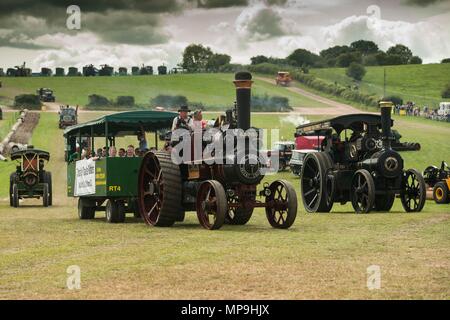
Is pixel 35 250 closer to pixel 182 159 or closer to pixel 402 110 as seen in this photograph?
pixel 182 159

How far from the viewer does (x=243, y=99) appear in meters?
16.7

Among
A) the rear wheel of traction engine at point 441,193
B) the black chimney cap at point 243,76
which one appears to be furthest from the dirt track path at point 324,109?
the black chimney cap at point 243,76

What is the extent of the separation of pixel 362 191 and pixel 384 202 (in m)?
1.17

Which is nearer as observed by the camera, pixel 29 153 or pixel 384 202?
pixel 384 202

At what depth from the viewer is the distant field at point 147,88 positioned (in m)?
96.2

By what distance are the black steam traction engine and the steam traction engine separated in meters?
4.86

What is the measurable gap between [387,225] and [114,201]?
6.38 m

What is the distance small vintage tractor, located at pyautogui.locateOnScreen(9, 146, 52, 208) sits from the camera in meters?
29.5

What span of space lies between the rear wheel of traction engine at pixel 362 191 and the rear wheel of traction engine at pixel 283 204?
490cm

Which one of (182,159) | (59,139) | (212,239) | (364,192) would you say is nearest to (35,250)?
(212,239)

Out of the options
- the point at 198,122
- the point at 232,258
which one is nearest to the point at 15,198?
the point at 198,122

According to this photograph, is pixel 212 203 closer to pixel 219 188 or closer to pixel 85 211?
pixel 219 188

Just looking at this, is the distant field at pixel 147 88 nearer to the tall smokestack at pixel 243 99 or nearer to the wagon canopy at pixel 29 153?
Answer: the wagon canopy at pixel 29 153

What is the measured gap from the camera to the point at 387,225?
60.4 feet
